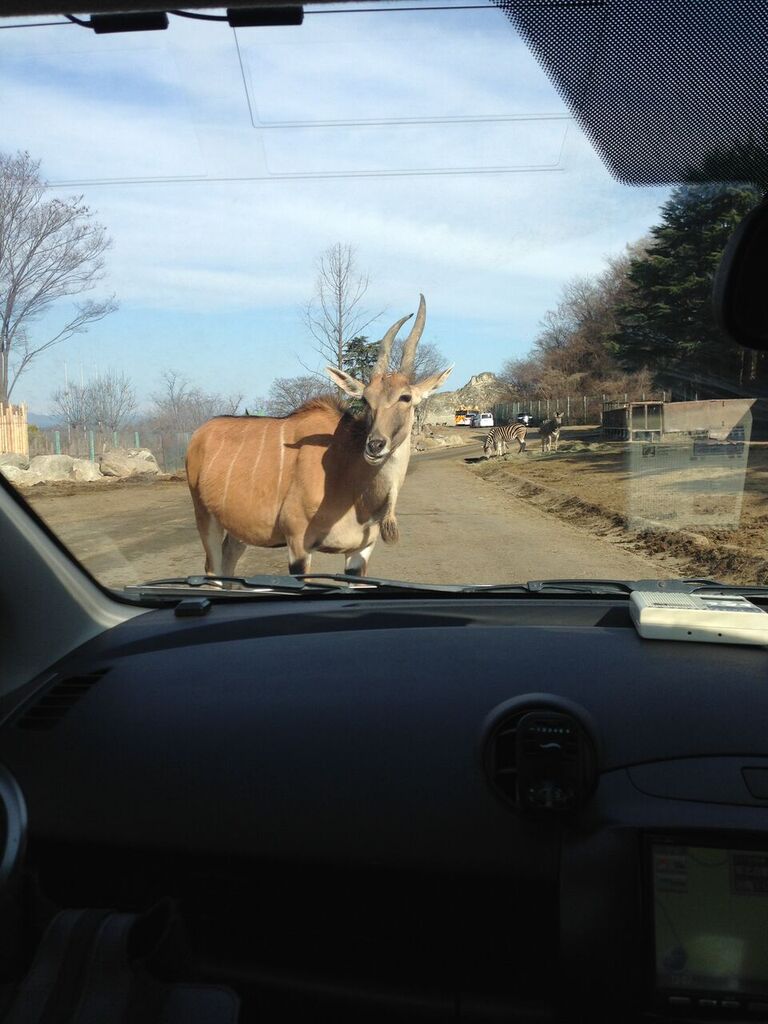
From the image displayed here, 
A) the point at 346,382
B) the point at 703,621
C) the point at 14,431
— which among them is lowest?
the point at 703,621

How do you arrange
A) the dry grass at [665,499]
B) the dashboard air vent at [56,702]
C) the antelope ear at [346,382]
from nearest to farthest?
the dashboard air vent at [56,702], the dry grass at [665,499], the antelope ear at [346,382]

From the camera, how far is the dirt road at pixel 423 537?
4.32 meters

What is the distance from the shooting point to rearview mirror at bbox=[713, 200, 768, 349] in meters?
2.31

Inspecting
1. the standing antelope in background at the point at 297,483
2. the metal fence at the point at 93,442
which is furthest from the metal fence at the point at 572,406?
the standing antelope in background at the point at 297,483

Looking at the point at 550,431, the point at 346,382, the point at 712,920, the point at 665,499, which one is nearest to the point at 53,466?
the point at 346,382

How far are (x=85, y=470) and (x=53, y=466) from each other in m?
0.39

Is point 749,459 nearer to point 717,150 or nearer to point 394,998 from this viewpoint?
point 717,150

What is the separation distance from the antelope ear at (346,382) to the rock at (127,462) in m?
1.11

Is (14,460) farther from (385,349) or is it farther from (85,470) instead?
(385,349)

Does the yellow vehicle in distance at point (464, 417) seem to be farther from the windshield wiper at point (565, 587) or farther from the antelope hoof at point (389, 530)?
the windshield wiper at point (565, 587)

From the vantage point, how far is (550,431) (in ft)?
16.6

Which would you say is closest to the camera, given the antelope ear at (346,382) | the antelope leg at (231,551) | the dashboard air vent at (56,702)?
the dashboard air vent at (56,702)

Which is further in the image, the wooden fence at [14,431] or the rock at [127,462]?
the rock at [127,462]

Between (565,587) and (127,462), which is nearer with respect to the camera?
(565,587)
